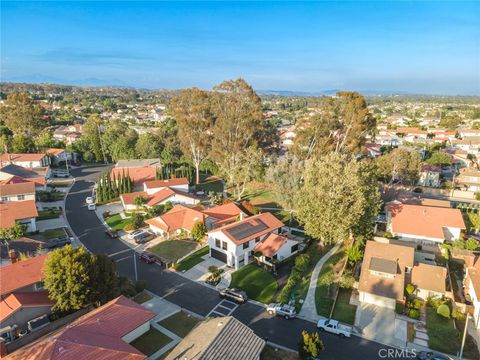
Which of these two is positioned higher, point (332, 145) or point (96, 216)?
point (332, 145)

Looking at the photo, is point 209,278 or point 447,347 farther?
point 209,278

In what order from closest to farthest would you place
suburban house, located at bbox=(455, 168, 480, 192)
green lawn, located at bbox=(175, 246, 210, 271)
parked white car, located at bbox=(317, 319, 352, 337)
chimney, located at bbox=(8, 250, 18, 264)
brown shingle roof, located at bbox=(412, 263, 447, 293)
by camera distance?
1. parked white car, located at bbox=(317, 319, 352, 337)
2. brown shingle roof, located at bbox=(412, 263, 447, 293)
3. chimney, located at bbox=(8, 250, 18, 264)
4. green lawn, located at bbox=(175, 246, 210, 271)
5. suburban house, located at bbox=(455, 168, 480, 192)

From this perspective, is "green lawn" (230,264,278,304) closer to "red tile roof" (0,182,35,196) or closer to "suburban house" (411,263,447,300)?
"suburban house" (411,263,447,300)

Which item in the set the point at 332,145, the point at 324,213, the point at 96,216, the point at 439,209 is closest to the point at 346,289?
the point at 324,213

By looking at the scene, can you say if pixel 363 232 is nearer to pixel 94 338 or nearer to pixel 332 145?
pixel 332 145

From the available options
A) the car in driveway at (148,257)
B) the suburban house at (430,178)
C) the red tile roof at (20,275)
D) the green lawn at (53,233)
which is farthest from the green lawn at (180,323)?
the suburban house at (430,178)

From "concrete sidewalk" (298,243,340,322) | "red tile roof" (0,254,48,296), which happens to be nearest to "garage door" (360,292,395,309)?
"concrete sidewalk" (298,243,340,322)
